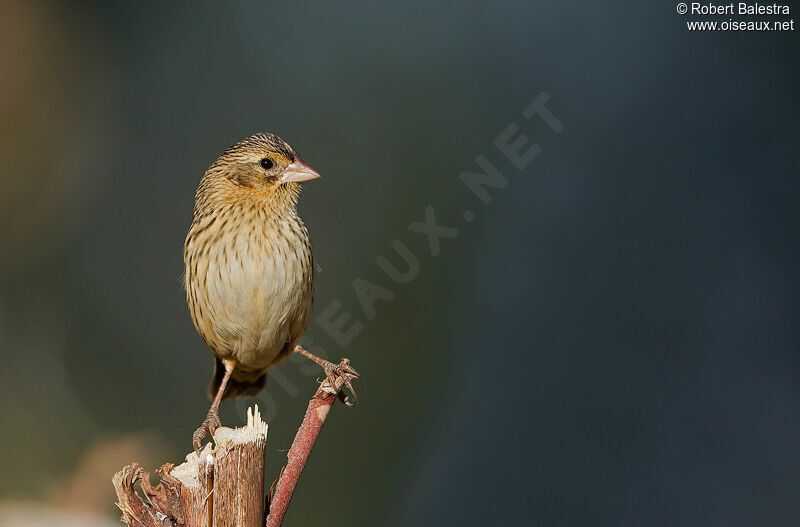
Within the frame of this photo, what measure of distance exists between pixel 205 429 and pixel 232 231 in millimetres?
966

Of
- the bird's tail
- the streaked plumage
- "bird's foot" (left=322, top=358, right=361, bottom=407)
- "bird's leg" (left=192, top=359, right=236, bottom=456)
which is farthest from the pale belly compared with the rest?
the bird's tail

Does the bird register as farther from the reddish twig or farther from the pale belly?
the reddish twig

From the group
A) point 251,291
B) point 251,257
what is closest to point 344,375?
point 251,291

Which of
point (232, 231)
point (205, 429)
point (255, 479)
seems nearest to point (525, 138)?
point (232, 231)

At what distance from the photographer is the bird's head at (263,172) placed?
4.16 m

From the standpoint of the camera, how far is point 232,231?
400cm

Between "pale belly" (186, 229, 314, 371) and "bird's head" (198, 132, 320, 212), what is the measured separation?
0.31m

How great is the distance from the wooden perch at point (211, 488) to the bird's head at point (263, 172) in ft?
4.82

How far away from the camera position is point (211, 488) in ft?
9.47

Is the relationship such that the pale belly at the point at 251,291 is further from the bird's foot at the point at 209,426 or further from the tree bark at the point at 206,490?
the tree bark at the point at 206,490

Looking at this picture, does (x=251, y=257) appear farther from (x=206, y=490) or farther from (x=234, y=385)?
(x=206, y=490)

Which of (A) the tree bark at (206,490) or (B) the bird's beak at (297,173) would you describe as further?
(B) the bird's beak at (297,173)

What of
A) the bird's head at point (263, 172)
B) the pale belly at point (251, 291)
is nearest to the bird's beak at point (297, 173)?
the bird's head at point (263, 172)

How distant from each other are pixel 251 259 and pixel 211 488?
4.31ft
